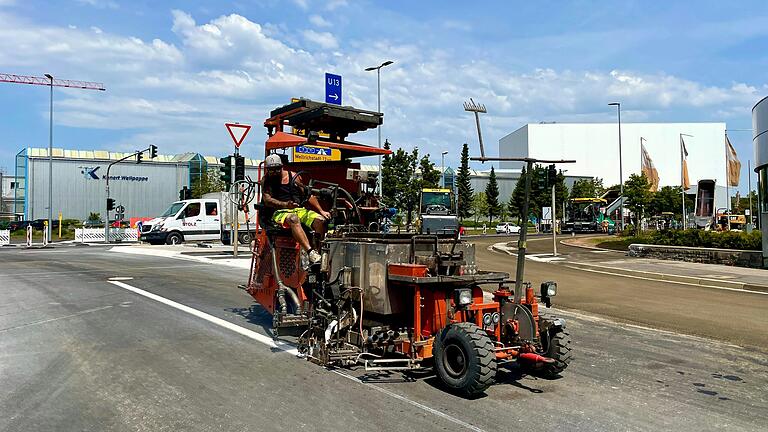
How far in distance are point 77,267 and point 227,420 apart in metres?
16.1

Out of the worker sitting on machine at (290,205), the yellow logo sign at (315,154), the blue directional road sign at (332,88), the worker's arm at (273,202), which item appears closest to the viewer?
the worker sitting on machine at (290,205)

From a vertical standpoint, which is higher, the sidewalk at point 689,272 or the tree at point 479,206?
the tree at point 479,206

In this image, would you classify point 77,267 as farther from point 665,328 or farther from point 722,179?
point 722,179

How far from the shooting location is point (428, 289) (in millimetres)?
5957

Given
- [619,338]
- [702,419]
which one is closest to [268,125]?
[619,338]

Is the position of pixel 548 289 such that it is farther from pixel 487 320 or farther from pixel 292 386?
pixel 292 386

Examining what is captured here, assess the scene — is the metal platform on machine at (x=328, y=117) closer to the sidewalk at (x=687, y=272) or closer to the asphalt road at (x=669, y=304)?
the asphalt road at (x=669, y=304)

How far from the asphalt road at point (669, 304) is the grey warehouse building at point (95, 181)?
177 ft

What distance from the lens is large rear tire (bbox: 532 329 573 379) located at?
5961 mm

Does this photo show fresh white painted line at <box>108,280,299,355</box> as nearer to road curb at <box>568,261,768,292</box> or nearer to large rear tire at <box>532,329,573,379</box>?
large rear tire at <box>532,329,573,379</box>

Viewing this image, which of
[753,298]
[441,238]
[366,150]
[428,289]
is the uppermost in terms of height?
[366,150]

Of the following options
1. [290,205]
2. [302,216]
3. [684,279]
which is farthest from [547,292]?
[684,279]

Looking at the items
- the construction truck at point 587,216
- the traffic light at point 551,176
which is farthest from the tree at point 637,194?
the traffic light at point 551,176

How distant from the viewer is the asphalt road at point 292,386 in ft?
15.9
